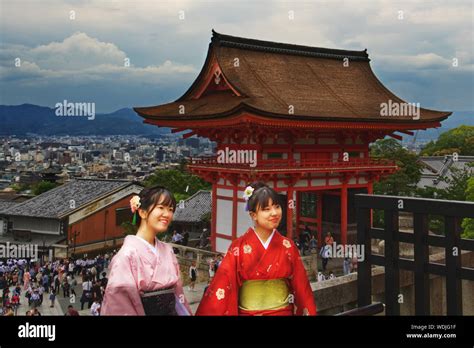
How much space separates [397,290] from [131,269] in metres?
2.60

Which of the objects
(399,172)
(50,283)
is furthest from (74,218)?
(399,172)

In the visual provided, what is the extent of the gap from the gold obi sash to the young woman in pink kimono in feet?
2.01

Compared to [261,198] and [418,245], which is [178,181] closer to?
[261,198]

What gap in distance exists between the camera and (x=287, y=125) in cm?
1573

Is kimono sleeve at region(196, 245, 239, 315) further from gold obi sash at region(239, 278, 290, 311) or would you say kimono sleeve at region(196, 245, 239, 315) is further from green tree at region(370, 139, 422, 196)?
green tree at region(370, 139, 422, 196)

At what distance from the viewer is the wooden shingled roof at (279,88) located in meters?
16.6

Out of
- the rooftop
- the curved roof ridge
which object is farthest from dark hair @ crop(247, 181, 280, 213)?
the rooftop

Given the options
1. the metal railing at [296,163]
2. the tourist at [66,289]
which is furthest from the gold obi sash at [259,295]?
the tourist at [66,289]

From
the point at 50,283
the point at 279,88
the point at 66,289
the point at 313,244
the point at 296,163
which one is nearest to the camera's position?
the point at 296,163

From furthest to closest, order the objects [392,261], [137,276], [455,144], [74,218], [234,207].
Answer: [455,144], [74,218], [234,207], [392,261], [137,276]

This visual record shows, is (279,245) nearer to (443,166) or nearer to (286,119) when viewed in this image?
(286,119)

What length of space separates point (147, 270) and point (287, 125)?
40.3ft

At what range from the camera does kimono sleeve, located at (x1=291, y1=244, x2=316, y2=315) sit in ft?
14.6
